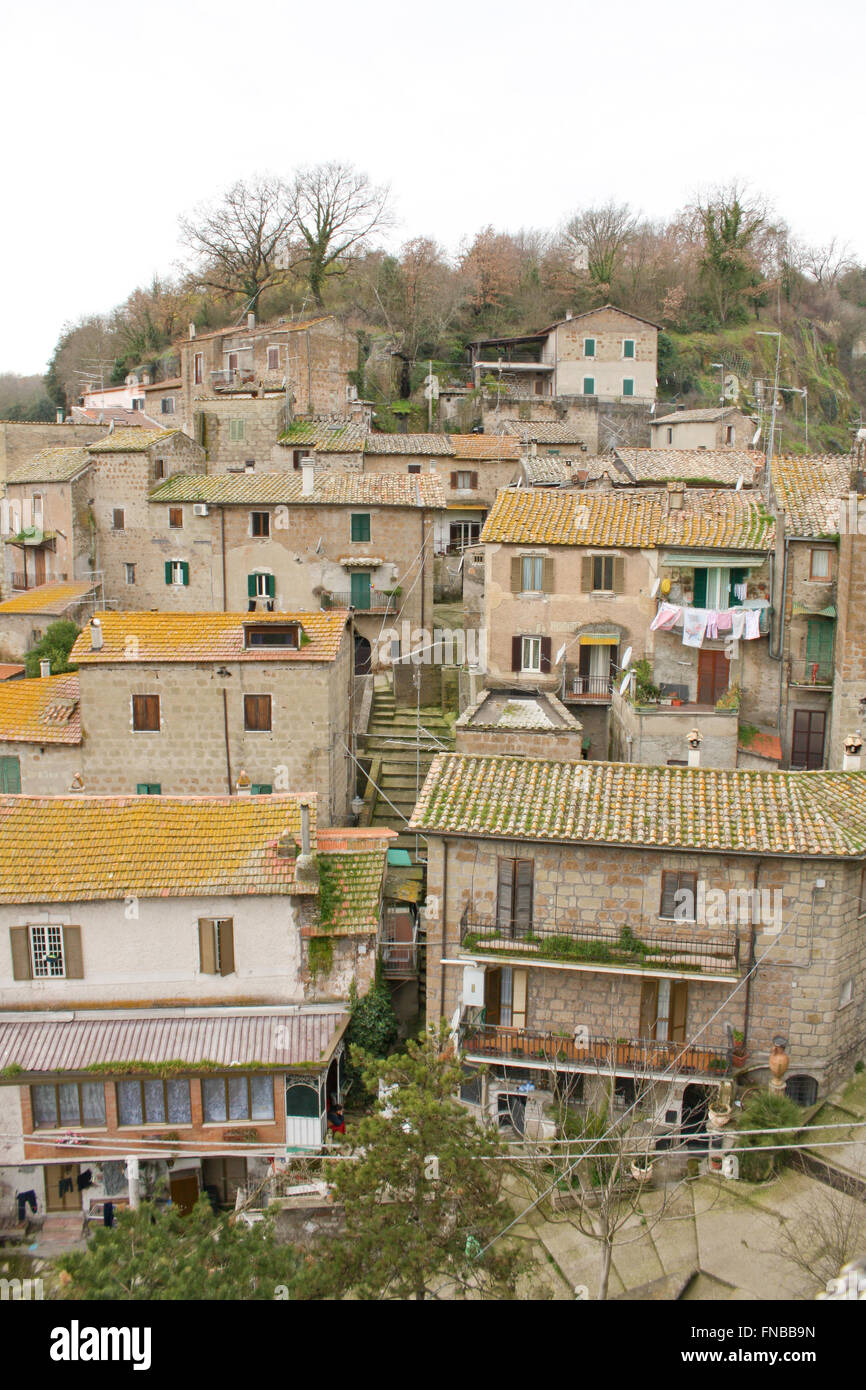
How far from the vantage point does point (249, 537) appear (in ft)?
122

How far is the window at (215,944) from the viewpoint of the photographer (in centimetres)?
1962

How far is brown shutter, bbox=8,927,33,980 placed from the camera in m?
19.4

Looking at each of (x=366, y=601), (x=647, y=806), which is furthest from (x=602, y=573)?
(x=647, y=806)

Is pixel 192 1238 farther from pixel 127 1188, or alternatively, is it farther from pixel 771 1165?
pixel 771 1165

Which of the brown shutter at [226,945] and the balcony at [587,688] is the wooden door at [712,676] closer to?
the balcony at [587,688]

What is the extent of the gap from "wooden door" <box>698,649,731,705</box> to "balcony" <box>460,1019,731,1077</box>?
43.2ft

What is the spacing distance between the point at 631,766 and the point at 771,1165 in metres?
7.60

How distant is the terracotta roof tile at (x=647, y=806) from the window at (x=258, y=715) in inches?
260

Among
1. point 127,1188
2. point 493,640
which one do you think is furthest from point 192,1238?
point 493,640

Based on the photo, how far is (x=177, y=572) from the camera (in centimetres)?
3953

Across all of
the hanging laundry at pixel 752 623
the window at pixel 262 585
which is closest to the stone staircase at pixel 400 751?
the window at pixel 262 585

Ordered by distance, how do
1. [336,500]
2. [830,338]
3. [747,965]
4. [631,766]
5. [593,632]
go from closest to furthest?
[747,965]
[631,766]
[593,632]
[336,500]
[830,338]

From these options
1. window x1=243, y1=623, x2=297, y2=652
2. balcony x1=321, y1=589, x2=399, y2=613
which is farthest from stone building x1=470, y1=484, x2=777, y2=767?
window x1=243, y1=623, x2=297, y2=652
